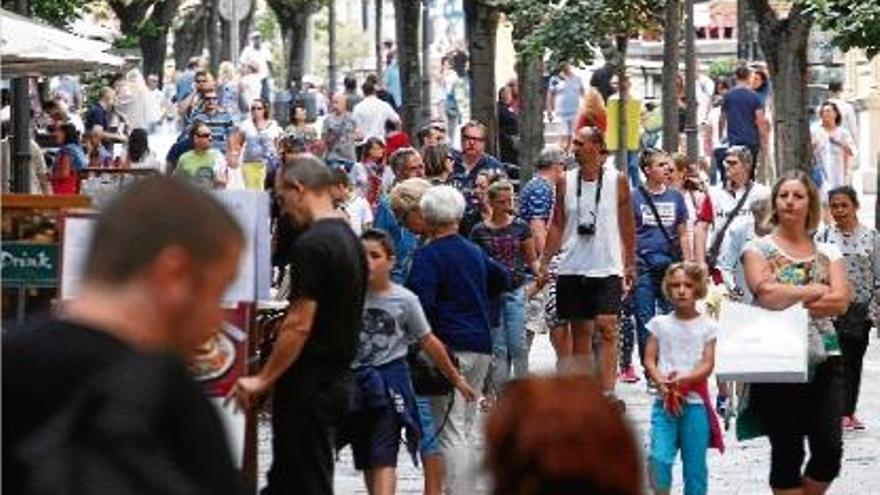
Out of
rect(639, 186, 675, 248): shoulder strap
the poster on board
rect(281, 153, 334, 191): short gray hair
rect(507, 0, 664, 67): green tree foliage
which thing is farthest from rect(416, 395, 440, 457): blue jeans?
rect(507, 0, 664, 67): green tree foliage

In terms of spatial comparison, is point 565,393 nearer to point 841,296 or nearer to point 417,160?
point 841,296

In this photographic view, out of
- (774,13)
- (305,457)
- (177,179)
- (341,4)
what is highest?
(341,4)

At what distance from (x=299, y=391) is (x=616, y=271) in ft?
22.0

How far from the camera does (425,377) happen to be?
1377 centimetres

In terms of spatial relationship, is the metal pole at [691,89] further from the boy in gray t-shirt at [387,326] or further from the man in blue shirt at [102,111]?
the boy in gray t-shirt at [387,326]

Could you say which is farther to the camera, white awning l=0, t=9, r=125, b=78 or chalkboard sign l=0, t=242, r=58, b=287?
white awning l=0, t=9, r=125, b=78

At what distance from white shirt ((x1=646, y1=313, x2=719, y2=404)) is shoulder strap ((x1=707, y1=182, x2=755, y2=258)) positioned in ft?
22.8

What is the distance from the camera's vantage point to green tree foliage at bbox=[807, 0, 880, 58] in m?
19.9

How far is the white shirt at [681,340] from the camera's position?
1362cm

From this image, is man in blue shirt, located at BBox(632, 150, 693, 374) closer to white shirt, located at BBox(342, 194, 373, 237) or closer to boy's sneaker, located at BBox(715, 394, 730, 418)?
boy's sneaker, located at BBox(715, 394, 730, 418)

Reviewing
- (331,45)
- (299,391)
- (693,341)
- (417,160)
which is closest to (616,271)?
(417,160)

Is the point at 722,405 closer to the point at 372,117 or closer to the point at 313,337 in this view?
the point at 313,337

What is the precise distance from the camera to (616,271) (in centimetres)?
1792

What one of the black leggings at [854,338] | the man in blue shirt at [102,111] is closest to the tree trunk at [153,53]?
the man in blue shirt at [102,111]
